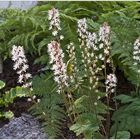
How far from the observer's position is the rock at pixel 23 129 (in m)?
3.73

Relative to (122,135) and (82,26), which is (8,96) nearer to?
(82,26)

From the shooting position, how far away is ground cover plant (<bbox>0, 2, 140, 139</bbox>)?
3.31 m

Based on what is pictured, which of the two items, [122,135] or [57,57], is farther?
[122,135]

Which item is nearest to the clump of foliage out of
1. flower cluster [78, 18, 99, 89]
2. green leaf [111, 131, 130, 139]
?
flower cluster [78, 18, 99, 89]

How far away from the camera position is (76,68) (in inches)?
139

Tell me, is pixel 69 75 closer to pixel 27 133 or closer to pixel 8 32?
pixel 27 133

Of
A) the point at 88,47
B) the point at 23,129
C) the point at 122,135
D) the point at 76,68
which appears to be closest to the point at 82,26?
the point at 88,47

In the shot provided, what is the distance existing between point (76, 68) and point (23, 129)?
0.67 m

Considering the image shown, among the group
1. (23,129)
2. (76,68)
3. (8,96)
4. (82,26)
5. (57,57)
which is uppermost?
(82,26)

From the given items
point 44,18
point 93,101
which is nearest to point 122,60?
point 93,101

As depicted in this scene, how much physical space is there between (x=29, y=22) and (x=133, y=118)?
1508 mm

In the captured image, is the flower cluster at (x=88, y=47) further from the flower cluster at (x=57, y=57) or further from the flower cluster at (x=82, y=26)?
the flower cluster at (x=57, y=57)

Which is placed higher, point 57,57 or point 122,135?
point 57,57

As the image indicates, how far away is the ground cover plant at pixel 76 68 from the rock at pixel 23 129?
0.06 metres
